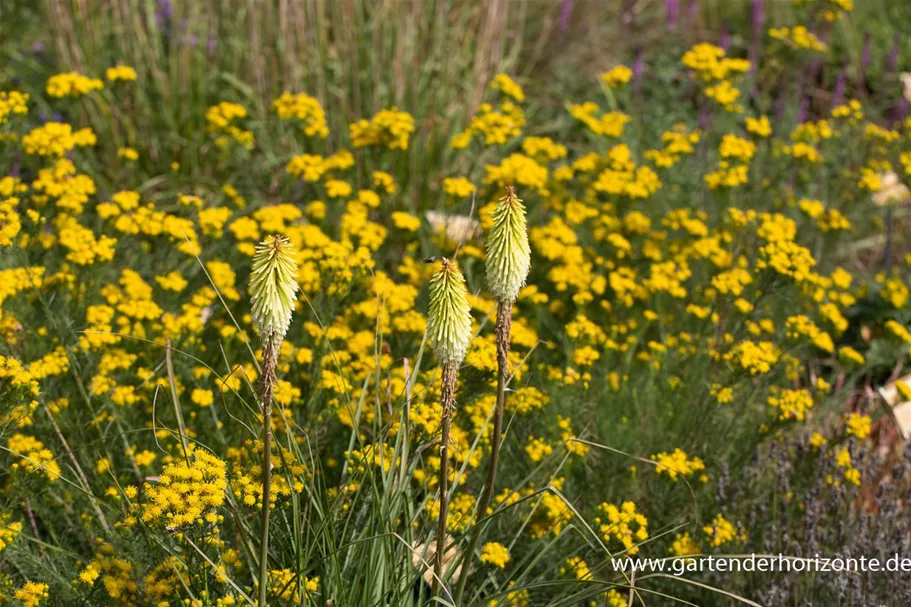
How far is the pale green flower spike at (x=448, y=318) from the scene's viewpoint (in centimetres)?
223

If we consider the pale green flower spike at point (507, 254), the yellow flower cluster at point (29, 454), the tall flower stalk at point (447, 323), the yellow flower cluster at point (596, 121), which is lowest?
the yellow flower cluster at point (29, 454)

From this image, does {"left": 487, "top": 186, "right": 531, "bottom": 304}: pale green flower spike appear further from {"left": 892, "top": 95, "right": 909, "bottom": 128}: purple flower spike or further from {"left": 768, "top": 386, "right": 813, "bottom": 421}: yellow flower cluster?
{"left": 892, "top": 95, "right": 909, "bottom": 128}: purple flower spike

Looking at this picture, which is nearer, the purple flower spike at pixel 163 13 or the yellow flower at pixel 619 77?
the yellow flower at pixel 619 77

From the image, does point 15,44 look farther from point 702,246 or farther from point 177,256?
point 702,246

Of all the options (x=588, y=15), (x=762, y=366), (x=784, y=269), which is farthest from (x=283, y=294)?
(x=588, y=15)

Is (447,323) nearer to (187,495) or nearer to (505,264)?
(505,264)

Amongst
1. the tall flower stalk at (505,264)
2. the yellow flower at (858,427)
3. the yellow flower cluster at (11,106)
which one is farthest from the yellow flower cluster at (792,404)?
the yellow flower cluster at (11,106)

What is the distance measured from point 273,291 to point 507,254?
1.69ft

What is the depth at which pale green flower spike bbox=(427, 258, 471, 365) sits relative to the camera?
2.23 metres

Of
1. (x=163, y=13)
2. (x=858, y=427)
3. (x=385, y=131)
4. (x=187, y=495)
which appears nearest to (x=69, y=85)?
(x=385, y=131)

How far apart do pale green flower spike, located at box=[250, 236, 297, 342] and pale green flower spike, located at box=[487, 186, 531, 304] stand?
44 centimetres

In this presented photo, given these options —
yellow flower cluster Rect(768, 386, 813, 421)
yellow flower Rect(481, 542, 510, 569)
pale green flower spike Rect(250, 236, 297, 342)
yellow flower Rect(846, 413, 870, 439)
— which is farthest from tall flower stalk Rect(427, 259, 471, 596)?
yellow flower Rect(846, 413, 870, 439)

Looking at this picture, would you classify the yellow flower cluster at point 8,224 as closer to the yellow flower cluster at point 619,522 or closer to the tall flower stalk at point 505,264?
the tall flower stalk at point 505,264

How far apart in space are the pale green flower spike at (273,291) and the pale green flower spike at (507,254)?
0.44 meters
